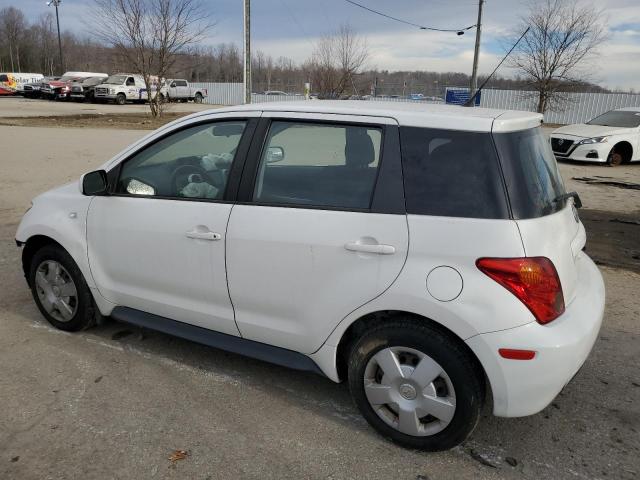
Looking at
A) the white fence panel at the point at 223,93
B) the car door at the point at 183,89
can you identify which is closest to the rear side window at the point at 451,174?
the car door at the point at 183,89

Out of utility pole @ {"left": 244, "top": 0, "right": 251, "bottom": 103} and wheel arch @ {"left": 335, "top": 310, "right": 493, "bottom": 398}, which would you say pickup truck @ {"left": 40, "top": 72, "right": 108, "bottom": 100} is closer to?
utility pole @ {"left": 244, "top": 0, "right": 251, "bottom": 103}

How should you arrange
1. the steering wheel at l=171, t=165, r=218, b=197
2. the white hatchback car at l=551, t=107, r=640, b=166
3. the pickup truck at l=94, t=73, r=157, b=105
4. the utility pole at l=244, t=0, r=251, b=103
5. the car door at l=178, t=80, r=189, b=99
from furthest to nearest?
1. the car door at l=178, t=80, r=189, b=99
2. the pickup truck at l=94, t=73, r=157, b=105
3. the utility pole at l=244, t=0, r=251, b=103
4. the white hatchback car at l=551, t=107, r=640, b=166
5. the steering wheel at l=171, t=165, r=218, b=197

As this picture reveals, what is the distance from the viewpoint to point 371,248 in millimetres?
2605

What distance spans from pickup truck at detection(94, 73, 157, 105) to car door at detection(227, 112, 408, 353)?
122 ft

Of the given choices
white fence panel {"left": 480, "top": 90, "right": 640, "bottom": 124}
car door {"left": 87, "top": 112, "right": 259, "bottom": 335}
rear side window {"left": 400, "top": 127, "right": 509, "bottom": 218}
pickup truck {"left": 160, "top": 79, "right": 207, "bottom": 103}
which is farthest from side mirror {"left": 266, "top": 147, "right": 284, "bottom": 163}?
pickup truck {"left": 160, "top": 79, "right": 207, "bottom": 103}

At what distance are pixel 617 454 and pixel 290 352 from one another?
1.78 metres

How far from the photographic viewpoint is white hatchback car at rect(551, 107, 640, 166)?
13102 mm

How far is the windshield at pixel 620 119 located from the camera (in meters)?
13.6

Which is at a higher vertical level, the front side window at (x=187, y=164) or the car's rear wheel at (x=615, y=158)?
the front side window at (x=187, y=164)

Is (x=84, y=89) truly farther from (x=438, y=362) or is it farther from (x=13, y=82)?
(x=438, y=362)

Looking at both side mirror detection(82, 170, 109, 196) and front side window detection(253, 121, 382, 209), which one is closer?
front side window detection(253, 121, 382, 209)

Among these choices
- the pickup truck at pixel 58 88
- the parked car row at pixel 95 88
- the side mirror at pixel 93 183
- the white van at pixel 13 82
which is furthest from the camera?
the white van at pixel 13 82

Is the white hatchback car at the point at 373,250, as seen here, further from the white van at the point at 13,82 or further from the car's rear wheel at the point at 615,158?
the white van at the point at 13,82

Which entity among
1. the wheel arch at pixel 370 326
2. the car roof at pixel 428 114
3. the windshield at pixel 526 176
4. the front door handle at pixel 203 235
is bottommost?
the wheel arch at pixel 370 326
